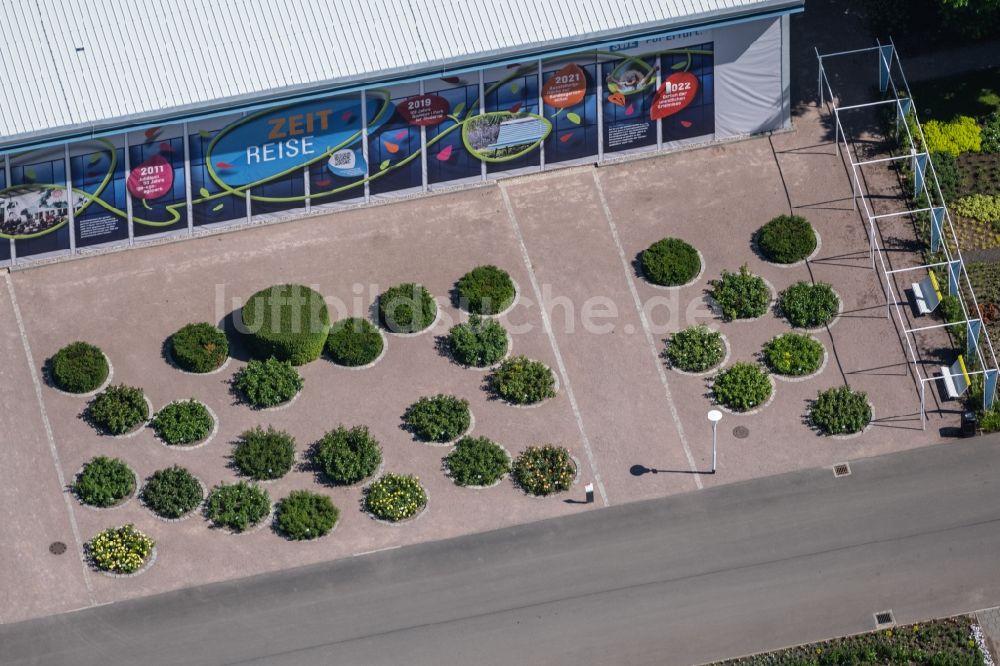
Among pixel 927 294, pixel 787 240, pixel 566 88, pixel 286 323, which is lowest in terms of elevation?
pixel 927 294

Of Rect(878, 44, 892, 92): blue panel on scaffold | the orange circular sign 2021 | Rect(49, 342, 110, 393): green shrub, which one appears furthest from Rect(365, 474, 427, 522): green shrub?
Rect(878, 44, 892, 92): blue panel on scaffold

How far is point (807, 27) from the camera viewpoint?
73125 mm

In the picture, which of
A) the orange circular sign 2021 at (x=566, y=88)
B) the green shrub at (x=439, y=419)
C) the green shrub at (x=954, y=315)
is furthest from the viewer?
the orange circular sign 2021 at (x=566, y=88)

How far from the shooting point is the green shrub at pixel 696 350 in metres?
65.9

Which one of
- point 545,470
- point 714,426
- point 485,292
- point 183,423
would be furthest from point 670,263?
point 183,423

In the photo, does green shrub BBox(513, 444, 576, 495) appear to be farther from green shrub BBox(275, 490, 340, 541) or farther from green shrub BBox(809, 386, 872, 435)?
green shrub BBox(809, 386, 872, 435)

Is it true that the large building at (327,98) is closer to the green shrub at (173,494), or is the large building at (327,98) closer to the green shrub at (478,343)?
the green shrub at (478,343)

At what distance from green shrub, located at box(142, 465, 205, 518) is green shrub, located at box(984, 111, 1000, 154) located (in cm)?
3396

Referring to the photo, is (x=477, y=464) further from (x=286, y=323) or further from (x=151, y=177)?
(x=151, y=177)

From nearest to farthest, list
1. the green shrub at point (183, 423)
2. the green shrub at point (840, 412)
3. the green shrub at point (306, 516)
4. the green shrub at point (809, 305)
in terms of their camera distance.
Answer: the green shrub at point (306, 516)
the green shrub at point (840, 412)
the green shrub at point (183, 423)
the green shrub at point (809, 305)

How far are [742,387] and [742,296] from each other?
393 centimetres

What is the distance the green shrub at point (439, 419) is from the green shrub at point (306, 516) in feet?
14.2

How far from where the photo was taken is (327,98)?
226ft

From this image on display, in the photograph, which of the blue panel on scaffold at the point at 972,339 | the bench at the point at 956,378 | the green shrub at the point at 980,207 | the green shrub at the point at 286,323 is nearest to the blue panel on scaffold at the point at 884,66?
the green shrub at the point at 980,207
